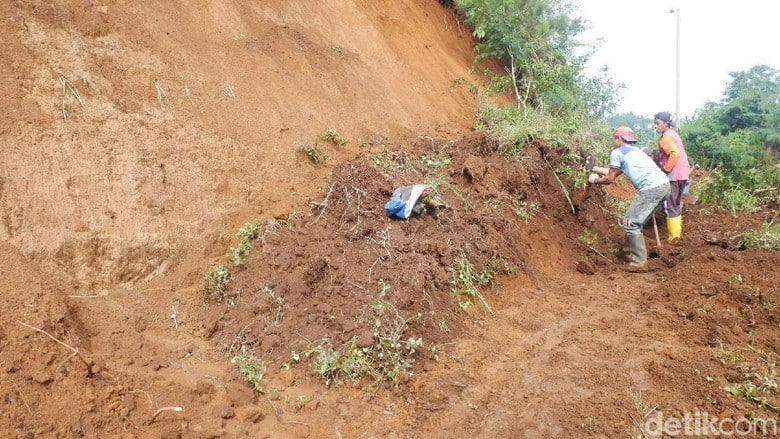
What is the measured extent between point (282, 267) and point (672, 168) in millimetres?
4870

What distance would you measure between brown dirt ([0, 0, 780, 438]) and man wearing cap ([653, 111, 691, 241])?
263 mm

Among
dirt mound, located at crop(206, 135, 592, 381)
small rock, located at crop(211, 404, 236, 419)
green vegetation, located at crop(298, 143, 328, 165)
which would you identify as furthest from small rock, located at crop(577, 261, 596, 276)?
small rock, located at crop(211, 404, 236, 419)

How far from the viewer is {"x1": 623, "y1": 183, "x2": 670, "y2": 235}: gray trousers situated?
20.2 ft

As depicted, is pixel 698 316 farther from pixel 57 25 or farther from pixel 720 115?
pixel 720 115

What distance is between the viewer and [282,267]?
4625 mm

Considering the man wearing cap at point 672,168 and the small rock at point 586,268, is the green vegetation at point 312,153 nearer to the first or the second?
the small rock at point 586,268

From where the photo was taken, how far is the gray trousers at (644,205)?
20.2ft

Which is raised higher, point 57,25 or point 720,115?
point 720,115

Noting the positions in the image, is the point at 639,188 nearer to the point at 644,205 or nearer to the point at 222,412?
the point at 644,205

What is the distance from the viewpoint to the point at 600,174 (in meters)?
6.72

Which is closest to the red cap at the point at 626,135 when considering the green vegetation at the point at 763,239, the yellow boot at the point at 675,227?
the yellow boot at the point at 675,227

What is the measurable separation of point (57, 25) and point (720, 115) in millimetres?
10887

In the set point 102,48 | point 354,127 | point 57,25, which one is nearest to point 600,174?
point 354,127

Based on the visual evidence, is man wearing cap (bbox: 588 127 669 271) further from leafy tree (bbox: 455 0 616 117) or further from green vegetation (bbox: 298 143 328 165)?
leafy tree (bbox: 455 0 616 117)
